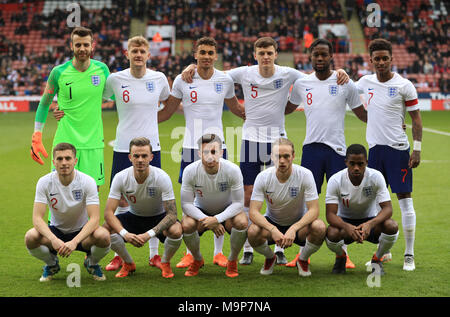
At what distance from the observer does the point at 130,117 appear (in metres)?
6.25

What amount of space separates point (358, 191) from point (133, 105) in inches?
98.3

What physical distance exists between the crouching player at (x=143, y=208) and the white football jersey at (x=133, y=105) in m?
0.67

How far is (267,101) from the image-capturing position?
647cm

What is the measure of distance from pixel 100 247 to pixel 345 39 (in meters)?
32.4

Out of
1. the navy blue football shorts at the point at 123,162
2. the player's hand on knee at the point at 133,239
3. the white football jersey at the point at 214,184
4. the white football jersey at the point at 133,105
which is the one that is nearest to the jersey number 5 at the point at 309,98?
the white football jersey at the point at 214,184

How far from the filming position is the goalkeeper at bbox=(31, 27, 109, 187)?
239 inches

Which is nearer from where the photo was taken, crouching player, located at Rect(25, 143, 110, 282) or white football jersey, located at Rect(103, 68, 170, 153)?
crouching player, located at Rect(25, 143, 110, 282)

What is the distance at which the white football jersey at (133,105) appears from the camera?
6.23 meters

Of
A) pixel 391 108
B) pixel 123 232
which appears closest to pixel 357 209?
pixel 391 108

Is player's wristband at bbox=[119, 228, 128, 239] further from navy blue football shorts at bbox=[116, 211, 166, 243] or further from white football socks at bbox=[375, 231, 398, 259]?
white football socks at bbox=[375, 231, 398, 259]

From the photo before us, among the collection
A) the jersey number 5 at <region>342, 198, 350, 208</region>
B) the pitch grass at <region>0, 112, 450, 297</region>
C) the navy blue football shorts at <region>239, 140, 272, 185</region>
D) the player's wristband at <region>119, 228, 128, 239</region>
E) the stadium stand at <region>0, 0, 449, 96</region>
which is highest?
the stadium stand at <region>0, 0, 449, 96</region>

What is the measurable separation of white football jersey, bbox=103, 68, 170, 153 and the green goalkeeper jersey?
210 millimetres

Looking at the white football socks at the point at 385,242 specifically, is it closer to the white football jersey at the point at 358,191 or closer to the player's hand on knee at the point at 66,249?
the white football jersey at the point at 358,191

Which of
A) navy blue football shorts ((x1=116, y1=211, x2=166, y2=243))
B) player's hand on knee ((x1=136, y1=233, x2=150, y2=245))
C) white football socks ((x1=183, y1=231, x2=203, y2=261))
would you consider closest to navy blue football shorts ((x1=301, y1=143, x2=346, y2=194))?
white football socks ((x1=183, y1=231, x2=203, y2=261))
